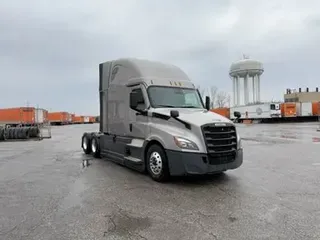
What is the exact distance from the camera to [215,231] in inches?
174

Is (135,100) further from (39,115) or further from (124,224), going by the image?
(39,115)

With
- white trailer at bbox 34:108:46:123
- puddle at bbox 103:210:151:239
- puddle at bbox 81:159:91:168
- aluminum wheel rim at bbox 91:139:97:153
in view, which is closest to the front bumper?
puddle at bbox 103:210:151:239

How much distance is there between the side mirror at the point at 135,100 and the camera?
8.63 m

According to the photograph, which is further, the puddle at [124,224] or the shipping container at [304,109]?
the shipping container at [304,109]

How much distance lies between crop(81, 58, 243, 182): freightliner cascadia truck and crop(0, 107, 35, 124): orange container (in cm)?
3386

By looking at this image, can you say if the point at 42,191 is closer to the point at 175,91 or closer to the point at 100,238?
the point at 100,238

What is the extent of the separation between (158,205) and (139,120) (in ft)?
11.1

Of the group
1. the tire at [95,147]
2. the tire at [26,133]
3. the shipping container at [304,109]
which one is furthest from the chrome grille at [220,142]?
the shipping container at [304,109]

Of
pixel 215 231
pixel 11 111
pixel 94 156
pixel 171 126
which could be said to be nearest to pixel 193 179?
pixel 171 126

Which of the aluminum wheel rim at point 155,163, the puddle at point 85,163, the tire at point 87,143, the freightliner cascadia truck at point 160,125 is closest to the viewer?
the freightliner cascadia truck at point 160,125

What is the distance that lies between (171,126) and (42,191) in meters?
3.22

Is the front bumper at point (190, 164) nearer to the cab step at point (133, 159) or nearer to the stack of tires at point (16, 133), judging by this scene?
the cab step at point (133, 159)

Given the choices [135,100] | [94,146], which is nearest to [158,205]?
[135,100]

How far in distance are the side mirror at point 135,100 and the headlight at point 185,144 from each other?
1.91 m
